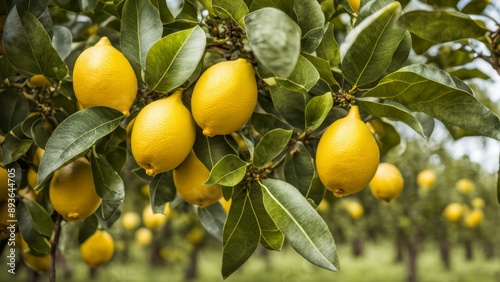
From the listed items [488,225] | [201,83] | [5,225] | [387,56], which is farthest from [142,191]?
[488,225]

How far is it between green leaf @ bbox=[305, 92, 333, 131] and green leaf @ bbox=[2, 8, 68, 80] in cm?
42

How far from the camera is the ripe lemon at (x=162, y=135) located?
71cm

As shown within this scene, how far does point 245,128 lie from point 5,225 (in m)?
0.53

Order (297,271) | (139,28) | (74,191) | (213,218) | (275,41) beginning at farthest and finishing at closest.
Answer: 1. (297,271)
2. (213,218)
3. (74,191)
4. (139,28)
5. (275,41)

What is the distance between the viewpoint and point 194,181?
0.80m

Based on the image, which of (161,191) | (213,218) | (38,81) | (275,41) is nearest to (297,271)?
(213,218)

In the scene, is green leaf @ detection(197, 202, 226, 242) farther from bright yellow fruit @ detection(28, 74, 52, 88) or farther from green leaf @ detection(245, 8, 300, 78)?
green leaf @ detection(245, 8, 300, 78)

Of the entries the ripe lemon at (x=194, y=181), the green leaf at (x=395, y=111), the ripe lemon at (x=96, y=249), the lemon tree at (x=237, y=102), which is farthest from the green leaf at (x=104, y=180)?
the ripe lemon at (x=96, y=249)

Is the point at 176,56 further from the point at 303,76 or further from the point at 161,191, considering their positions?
the point at 161,191

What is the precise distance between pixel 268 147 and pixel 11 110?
0.51 metres

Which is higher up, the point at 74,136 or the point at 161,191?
the point at 74,136

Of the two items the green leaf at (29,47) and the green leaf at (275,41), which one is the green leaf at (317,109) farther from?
the green leaf at (29,47)

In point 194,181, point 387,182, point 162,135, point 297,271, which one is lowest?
point 297,271

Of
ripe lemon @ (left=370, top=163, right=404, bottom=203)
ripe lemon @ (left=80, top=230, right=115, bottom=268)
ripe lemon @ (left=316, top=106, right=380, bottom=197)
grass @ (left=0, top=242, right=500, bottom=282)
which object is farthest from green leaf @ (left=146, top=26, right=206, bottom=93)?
grass @ (left=0, top=242, right=500, bottom=282)
